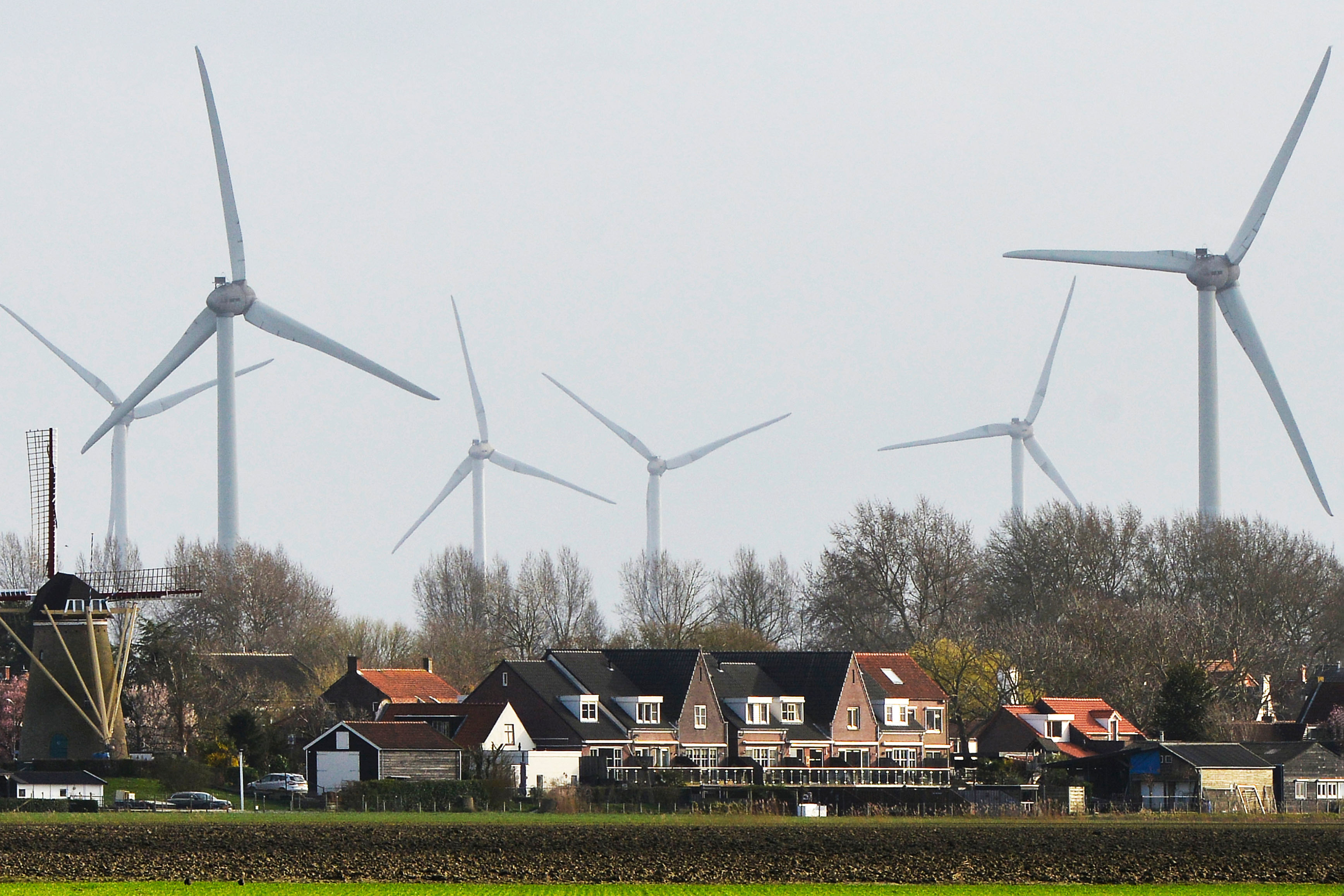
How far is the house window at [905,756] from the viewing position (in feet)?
363

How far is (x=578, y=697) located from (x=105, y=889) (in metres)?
53.2

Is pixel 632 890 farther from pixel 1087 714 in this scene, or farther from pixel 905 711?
pixel 905 711

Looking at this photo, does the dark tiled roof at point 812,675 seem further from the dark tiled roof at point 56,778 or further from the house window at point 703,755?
the dark tiled roof at point 56,778

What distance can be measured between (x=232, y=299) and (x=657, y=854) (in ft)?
200

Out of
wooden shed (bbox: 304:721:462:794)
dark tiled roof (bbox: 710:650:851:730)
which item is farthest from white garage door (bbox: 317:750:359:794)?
dark tiled roof (bbox: 710:650:851:730)

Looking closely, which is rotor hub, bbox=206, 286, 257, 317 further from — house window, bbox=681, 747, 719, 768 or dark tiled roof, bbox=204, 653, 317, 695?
house window, bbox=681, 747, 719, 768

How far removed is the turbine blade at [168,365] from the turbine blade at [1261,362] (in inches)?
2084

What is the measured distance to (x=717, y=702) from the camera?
106 meters

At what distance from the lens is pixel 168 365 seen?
110125mm

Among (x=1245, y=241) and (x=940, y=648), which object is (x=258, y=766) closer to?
(x=940, y=648)

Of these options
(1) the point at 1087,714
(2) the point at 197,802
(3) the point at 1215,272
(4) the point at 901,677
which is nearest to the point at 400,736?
(2) the point at 197,802

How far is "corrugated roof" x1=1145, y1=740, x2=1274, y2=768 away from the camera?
9350 cm

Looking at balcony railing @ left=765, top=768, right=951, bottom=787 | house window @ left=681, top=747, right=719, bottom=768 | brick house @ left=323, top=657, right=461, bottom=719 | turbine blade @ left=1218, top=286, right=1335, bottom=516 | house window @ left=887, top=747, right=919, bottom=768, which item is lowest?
balcony railing @ left=765, top=768, right=951, bottom=787

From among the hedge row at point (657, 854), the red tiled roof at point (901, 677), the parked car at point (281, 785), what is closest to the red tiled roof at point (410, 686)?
the parked car at point (281, 785)
